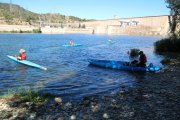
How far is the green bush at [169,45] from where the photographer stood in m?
46.1

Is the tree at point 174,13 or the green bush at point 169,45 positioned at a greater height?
the tree at point 174,13

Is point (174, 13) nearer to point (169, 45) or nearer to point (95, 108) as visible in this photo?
point (169, 45)

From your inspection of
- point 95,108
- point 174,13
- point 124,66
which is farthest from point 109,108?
point 174,13

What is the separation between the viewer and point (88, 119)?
11836 millimetres

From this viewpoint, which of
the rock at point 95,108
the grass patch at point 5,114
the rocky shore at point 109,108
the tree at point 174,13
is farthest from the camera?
the tree at point 174,13

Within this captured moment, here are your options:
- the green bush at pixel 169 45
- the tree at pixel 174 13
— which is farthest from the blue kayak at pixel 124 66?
the green bush at pixel 169 45

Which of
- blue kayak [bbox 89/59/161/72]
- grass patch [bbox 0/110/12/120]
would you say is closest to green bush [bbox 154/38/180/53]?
blue kayak [bbox 89/59/161/72]

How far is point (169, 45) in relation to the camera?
1875 inches

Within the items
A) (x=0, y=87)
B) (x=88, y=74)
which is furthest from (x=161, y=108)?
(x=88, y=74)

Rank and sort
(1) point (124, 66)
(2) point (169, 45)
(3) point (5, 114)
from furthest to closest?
(2) point (169, 45), (1) point (124, 66), (3) point (5, 114)

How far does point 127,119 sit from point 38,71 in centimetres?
1822

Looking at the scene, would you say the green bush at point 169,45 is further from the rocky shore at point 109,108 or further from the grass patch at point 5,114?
the grass patch at point 5,114

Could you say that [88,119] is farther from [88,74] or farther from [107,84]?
[88,74]

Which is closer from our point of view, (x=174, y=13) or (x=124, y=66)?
(x=124, y=66)
